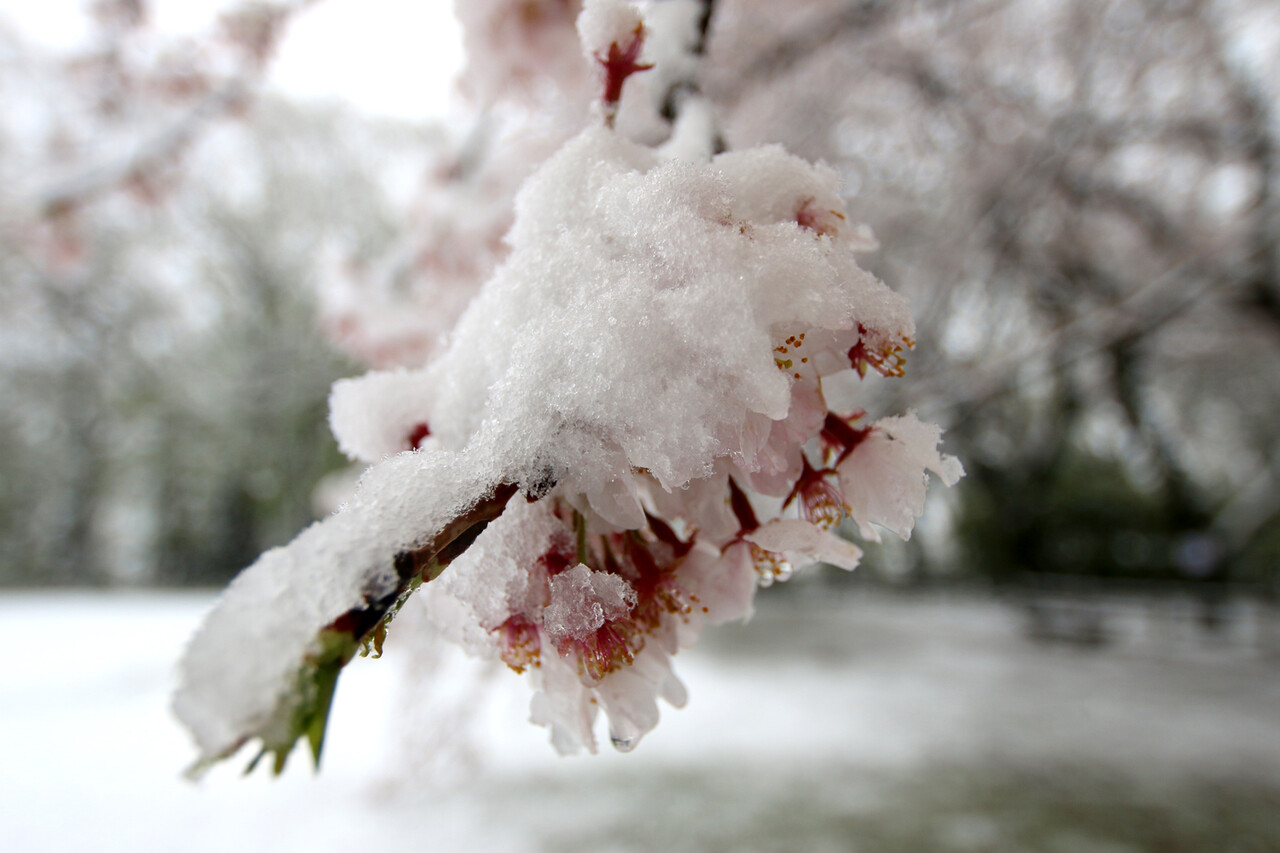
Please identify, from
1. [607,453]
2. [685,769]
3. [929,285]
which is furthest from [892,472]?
[685,769]

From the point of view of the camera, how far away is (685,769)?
3035 millimetres

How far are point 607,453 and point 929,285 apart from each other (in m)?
2.64

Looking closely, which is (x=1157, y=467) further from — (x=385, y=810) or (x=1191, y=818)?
(x=385, y=810)

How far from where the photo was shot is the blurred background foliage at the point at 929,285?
6.84ft

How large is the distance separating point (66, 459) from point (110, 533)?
1.42 m

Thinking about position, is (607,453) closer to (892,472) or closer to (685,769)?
(892,472)

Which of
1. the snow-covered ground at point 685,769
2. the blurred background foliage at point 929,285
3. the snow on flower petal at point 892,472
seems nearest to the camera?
the snow on flower petal at point 892,472

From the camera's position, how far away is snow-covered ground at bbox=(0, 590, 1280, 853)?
95.6 inches

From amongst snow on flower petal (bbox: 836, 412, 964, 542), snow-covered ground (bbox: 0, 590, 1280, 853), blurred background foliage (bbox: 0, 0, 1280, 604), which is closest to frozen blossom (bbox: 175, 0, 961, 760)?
snow on flower petal (bbox: 836, 412, 964, 542)

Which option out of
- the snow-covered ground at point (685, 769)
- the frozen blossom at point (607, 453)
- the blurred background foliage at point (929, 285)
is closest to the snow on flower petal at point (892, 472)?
the frozen blossom at point (607, 453)

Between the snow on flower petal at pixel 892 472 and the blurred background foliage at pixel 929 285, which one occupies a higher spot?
the blurred background foliage at pixel 929 285

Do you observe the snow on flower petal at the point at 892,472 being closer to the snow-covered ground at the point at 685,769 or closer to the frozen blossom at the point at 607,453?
the frozen blossom at the point at 607,453

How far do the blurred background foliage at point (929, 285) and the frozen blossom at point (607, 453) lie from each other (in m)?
0.18

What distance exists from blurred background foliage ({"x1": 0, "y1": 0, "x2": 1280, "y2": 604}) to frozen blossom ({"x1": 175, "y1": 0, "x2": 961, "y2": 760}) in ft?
0.60
